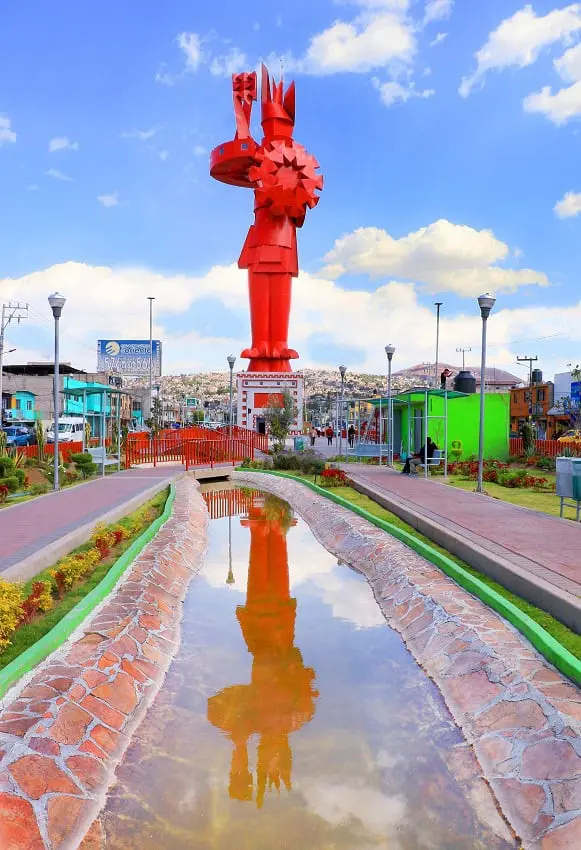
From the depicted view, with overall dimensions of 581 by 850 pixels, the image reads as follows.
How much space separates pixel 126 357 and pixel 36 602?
201 ft

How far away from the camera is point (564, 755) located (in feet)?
15.0

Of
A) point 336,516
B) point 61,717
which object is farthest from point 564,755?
point 336,516

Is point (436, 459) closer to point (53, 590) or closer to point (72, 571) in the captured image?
point (72, 571)

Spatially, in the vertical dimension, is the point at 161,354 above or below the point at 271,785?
above

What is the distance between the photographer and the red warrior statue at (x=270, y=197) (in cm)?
3984

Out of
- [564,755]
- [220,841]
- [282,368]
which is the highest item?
[282,368]

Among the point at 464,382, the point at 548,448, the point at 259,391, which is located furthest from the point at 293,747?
the point at 259,391

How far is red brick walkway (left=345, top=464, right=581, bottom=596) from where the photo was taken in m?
8.26

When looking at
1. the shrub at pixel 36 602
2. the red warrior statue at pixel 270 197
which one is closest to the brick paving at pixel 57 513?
the shrub at pixel 36 602

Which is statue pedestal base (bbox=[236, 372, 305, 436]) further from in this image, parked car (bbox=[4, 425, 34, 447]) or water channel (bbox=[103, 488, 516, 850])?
water channel (bbox=[103, 488, 516, 850])

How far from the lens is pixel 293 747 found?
538 cm

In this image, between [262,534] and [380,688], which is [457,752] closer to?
[380,688]

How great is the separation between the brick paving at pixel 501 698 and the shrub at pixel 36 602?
3714mm

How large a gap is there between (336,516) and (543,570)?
21.4 ft
